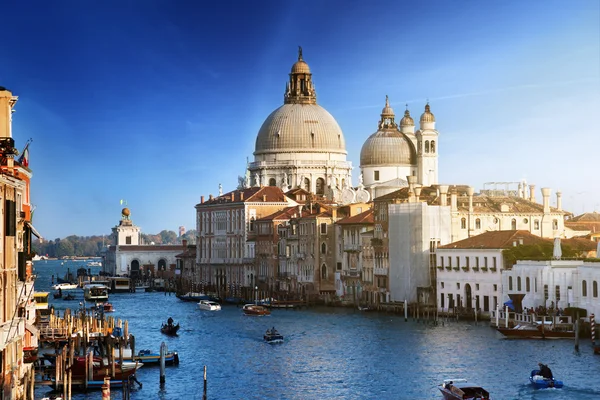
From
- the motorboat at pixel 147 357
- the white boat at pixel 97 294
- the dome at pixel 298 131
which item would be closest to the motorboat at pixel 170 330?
the motorboat at pixel 147 357

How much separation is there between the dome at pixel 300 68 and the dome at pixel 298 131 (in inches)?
117

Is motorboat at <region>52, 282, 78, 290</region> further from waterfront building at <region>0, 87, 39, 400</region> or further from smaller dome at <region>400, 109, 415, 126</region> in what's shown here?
waterfront building at <region>0, 87, 39, 400</region>

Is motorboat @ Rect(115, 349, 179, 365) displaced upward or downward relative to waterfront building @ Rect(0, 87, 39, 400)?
downward

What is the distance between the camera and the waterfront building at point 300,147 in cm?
10931

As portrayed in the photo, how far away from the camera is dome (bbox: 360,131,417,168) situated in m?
100

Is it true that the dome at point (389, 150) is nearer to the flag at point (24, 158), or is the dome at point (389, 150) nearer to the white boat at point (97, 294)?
the white boat at point (97, 294)

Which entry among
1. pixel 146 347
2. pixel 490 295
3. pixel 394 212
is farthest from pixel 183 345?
pixel 394 212

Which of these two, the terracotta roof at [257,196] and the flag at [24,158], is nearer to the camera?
the flag at [24,158]

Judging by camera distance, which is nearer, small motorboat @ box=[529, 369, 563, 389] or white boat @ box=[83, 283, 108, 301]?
small motorboat @ box=[529, 369, 563, 389]

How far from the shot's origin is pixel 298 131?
109188 millimetres

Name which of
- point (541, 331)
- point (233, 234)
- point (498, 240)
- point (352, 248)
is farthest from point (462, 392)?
point (233, 234)

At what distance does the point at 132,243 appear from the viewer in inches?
5551

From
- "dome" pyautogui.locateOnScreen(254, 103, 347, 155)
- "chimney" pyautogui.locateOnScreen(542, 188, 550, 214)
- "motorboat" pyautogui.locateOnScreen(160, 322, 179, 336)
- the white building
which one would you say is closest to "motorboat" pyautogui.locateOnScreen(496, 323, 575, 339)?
"motorboat" pyautogui.locateOnScreen(160, 322, 179, 336)

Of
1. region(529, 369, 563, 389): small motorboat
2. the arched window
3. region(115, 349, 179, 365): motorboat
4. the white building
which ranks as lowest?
region(529, 369, 563, 389): small motorboat
